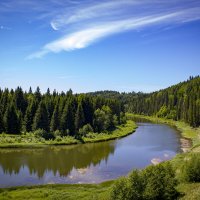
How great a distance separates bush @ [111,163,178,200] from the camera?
96.9ft

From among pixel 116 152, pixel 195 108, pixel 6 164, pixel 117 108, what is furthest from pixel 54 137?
pixel 195 108

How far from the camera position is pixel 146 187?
99.2ft

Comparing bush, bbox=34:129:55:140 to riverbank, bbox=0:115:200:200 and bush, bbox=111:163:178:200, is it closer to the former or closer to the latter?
riverbank, bbox=0:115:200:200

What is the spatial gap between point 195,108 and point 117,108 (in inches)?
1322

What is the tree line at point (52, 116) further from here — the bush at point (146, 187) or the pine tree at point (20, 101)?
the bush at point (146, 187)

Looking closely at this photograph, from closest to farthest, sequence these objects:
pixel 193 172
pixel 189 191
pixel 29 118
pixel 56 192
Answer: pixel 189 191
pixel 193 172
pixel 56 192
pixel 29 118

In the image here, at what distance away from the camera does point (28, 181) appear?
169 ft

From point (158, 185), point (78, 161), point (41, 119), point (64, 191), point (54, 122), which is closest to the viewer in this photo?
point (158, 185)

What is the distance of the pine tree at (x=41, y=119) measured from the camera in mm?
92688

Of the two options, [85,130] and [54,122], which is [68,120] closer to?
[54,122]

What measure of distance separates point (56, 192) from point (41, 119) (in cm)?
5322

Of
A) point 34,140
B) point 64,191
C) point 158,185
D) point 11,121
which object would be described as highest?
point 11,121

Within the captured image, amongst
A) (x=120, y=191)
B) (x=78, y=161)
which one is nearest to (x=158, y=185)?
(x=120, y=191)

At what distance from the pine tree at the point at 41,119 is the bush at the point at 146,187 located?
6465 cm
